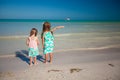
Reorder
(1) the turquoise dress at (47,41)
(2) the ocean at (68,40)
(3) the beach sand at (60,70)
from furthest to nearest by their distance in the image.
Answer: (2) the ocean at (68,40) < (1) the turquoise dress at (47,41) < (3) the beach sand at (60,70)

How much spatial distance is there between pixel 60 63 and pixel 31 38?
164cm

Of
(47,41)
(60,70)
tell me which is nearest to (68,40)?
(47,41)

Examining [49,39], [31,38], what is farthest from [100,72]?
[31,38]

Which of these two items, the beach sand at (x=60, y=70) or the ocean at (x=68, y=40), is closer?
the beach sand at (x=60, y=70)

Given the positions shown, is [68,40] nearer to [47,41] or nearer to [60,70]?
[47,41]

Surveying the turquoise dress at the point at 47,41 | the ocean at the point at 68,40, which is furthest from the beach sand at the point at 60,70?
the ocean at the point at 68,40

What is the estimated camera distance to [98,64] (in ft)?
20.6

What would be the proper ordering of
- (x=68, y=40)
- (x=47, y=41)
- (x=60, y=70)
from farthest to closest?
(x=68, y=40) < (x=47, y=41) < (x=60, y=70)

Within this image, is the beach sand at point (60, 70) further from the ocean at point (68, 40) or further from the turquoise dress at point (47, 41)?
the ocean at point (68, 40)

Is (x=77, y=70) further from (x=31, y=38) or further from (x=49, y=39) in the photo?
(x=31, y=38)

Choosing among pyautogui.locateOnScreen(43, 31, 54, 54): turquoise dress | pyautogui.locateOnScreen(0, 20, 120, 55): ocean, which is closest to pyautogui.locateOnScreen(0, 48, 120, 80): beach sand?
pyautogui.locateOnScreen(43, 31, 54, 54): turquoise dress

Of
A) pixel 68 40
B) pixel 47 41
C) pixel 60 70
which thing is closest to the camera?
pixel 60 70

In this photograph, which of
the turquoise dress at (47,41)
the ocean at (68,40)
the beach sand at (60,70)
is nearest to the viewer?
the beach sand at (60,70)

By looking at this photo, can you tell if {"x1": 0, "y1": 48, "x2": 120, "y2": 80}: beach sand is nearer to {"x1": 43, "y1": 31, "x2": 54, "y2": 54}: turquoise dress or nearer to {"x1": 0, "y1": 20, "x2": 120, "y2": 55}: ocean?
{"x1": 43, "y1": 31, "x2": 54, "y2": 54}: turquoise dress
